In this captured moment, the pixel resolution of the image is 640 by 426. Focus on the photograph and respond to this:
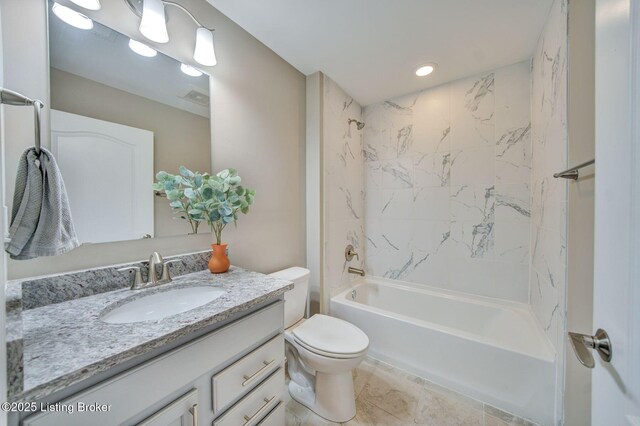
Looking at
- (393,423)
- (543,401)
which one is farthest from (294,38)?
(543,401)

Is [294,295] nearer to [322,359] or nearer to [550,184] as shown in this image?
[322,359]

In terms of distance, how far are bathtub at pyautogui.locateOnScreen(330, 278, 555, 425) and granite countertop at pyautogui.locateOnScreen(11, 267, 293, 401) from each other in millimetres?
1233

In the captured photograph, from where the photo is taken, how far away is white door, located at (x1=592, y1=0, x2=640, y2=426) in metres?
0.40

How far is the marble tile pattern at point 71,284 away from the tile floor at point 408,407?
124 centimetres

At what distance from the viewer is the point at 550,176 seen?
4.55 ft

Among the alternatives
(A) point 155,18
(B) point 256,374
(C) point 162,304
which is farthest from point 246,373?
(A) point 155,18

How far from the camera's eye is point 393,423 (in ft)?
4.35

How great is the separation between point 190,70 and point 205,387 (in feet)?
5.04

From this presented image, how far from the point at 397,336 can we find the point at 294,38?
231 cm

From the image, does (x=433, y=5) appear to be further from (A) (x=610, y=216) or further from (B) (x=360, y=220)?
(B) (x=360, y=220)

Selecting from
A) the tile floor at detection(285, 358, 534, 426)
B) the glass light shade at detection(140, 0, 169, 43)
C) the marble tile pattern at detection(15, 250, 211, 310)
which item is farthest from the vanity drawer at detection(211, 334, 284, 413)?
the glass light shade at detection(140, 0, 169, 43)

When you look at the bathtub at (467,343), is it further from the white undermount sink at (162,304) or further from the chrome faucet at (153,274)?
the chrome faucet at (153,274)

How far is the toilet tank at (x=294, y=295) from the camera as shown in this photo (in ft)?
5.10

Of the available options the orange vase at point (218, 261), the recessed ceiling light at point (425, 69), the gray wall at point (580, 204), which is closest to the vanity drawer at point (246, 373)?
the orange vase at point (218, 261)
